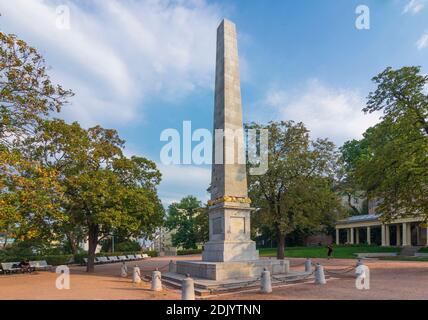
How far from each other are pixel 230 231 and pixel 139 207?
8981 mm

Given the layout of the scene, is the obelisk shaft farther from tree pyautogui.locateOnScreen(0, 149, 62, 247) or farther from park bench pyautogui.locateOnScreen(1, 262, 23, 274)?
park bench pyautogui.locateOnScreen(1, 262, 23, 274)

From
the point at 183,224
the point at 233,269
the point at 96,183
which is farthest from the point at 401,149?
the point at 183,224

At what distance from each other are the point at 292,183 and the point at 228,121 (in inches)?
431

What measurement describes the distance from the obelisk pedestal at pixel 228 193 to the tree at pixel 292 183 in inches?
364

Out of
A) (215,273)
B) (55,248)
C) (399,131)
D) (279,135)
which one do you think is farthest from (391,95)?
(55,248)

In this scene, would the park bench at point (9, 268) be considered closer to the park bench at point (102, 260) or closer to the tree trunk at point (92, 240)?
the tree trunk at point (92, 240)

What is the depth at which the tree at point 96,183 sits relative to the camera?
22.0 meters

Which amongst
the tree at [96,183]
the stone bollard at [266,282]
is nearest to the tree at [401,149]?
the stone bollard at [266,282]

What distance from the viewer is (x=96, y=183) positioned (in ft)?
73.1

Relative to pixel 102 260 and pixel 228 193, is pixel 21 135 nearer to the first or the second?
pixel 228 193

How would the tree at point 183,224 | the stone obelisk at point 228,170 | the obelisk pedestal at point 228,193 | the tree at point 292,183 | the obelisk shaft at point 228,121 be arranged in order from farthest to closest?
the tree at point 183,224 → the tree at point 292,183 → the obelisk shaft at point 228,121 → the stone obelisk at point 228,170 → the obelisk pedestal at point 228,193

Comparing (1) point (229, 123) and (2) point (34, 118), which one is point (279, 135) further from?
(2) point (34, 118)

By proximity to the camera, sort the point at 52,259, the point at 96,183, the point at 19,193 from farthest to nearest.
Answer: the point at 52,259
the point at 96,183
the point at 19,193
